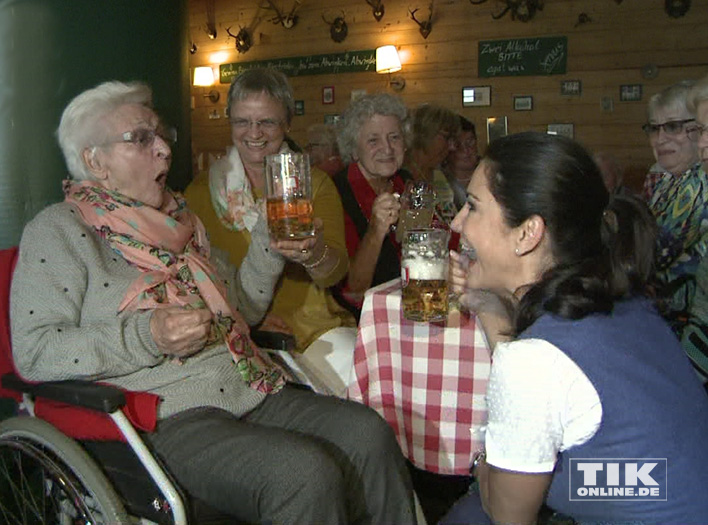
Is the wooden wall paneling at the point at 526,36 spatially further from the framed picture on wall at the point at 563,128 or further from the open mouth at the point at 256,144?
the open mouth at the point at 256,144

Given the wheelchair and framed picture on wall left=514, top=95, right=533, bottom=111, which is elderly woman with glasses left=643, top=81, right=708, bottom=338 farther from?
framed picture on wall left=514, top=95, right=533, bottom=111

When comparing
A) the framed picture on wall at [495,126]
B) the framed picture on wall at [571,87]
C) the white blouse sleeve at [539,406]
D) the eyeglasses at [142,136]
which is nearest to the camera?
the white blouse sleeve at [539,406]

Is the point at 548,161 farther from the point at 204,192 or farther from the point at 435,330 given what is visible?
the point at 204,192

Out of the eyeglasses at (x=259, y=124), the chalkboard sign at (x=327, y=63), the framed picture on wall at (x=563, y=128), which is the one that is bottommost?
the eyeglasses at (x=259, y=124)

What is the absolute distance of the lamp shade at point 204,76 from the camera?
8.32 meters

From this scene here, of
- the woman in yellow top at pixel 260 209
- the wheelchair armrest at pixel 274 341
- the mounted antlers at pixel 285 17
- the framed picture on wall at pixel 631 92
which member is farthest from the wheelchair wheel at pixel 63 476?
the mounted antlers at pixel 285 17

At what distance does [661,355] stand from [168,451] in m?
1.00

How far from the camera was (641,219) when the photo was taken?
1.25 meters

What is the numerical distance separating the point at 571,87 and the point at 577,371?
592 centimetres

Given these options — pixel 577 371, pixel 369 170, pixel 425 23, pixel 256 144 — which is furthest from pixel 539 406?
pixel 425 23

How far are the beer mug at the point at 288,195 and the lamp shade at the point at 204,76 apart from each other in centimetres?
713

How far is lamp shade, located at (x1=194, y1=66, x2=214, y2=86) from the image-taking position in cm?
832

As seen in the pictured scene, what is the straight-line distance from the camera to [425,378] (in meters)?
1.84

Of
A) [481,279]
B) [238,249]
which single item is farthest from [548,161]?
[238,249]
